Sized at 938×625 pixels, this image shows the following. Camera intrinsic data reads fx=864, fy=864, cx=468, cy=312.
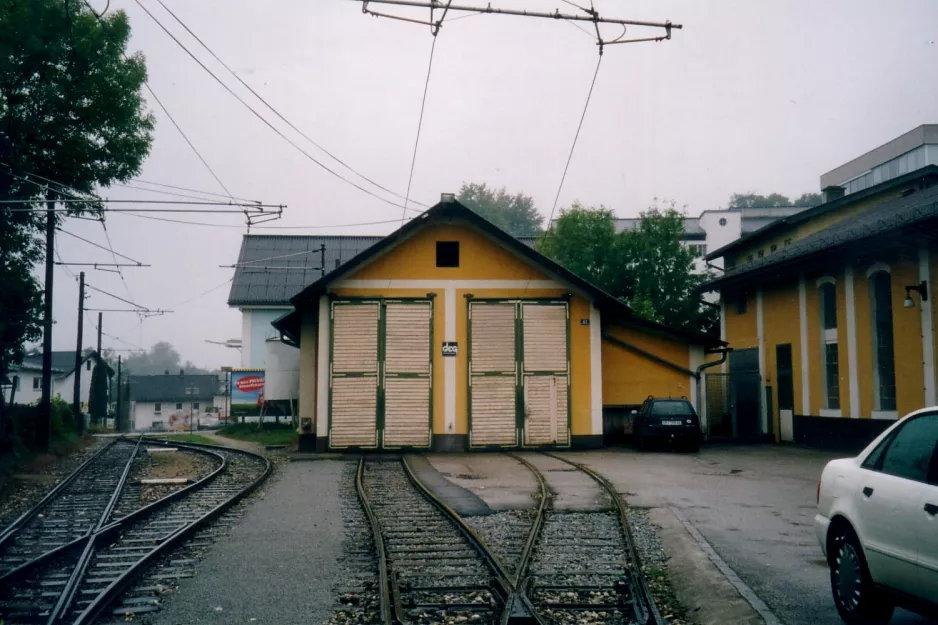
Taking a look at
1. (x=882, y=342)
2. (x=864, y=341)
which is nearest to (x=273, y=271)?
(x=864, y=341)

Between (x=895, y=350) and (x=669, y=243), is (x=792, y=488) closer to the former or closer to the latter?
(x=895, y=350)

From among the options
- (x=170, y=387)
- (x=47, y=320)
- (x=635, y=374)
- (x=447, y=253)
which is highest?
(x=447, y=253)

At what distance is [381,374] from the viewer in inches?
910

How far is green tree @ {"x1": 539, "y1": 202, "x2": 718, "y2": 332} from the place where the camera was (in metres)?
55.1

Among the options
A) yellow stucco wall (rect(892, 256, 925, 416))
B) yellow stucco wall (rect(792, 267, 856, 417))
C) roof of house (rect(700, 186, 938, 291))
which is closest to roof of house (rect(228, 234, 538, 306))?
roof of house (rect(700, 186, 938, 291))

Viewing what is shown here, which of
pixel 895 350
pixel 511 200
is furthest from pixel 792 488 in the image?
pixel 511 200

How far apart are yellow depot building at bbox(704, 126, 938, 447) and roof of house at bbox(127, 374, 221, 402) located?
66578mm

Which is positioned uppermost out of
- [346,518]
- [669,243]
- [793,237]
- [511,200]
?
[511,200]

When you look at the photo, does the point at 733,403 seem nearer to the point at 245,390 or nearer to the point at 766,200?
the point at 245,390

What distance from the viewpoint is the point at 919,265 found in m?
19.6

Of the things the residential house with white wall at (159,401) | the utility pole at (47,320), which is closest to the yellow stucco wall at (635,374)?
the utility pole at (47,320)

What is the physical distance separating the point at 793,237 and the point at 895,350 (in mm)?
13301

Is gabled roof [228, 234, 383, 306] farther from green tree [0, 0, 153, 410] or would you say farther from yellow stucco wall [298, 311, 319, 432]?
yellow stucco wall [298, 311, 319, 432]

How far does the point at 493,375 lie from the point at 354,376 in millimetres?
3736
